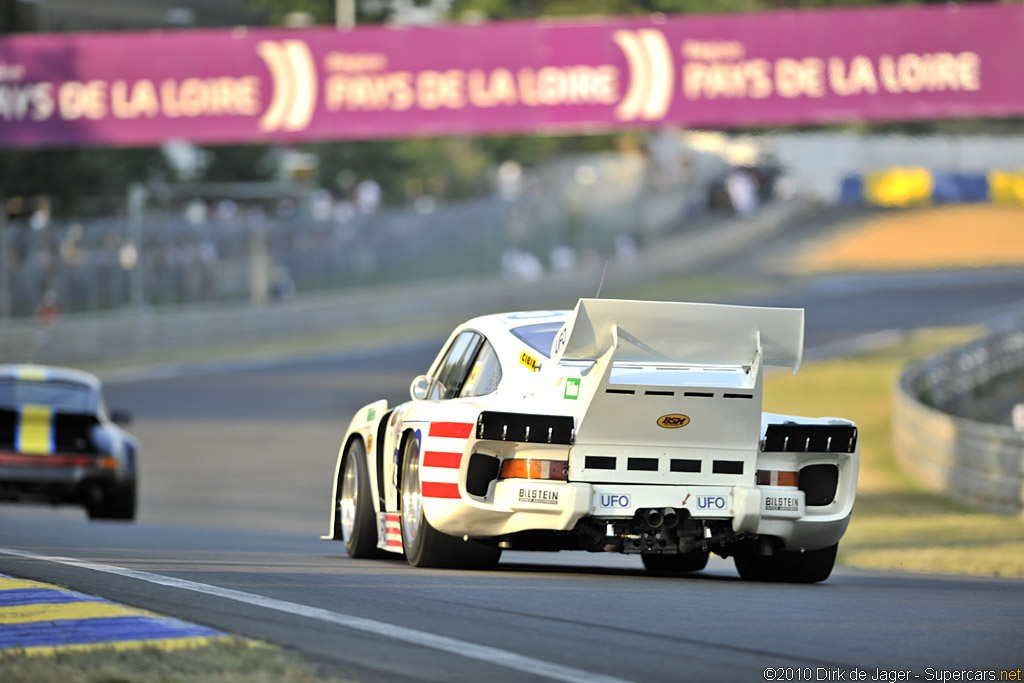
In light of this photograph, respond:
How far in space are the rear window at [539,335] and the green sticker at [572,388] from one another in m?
0.30

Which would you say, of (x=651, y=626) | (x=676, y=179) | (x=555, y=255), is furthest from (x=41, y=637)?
(x=676, y=179)

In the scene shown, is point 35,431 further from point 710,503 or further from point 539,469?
point 710,503

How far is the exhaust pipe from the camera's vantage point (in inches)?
336

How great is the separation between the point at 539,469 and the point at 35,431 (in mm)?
8206

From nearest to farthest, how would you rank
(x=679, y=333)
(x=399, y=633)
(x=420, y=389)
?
(x=399, y=633), (x=679, y=333), (x=420, y=389)

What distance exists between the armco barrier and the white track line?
10.1 meters

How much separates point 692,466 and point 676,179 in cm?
6388

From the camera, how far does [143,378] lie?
112 feet

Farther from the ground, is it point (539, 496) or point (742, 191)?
point (742, 191)

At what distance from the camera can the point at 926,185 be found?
74.2 metres

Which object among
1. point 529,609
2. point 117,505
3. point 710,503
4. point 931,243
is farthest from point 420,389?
point 931,243

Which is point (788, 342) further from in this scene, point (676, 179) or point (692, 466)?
point (676, 179)

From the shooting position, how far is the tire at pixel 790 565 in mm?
9328

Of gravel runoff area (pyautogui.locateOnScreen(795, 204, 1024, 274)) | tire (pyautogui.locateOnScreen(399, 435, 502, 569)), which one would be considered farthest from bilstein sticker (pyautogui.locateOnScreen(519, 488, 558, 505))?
gravel runoff area (pyautogui.locateOnScreen(795, 204, 1024, 274))
